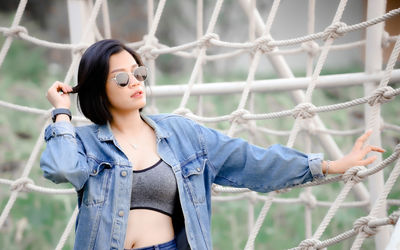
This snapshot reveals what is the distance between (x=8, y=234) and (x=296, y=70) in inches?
78.9

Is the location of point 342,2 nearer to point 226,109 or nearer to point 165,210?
point 165,210

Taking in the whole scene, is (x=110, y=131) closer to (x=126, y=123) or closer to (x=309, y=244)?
(x=126, y=123)

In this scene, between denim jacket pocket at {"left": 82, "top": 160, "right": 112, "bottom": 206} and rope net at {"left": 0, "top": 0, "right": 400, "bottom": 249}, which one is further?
rope net at {"left": 0, "top": 0, "right": 400, "bottom": 249}

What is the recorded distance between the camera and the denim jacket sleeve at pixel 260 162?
44.8 inches

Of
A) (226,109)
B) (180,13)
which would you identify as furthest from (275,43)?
(180,13)

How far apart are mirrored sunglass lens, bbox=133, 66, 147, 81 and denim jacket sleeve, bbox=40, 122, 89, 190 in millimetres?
149

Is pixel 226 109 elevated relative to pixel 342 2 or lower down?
elevated

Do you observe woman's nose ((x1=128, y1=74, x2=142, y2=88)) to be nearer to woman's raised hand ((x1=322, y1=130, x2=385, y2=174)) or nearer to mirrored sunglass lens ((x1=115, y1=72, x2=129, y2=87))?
mirrored sunglass lens ((x1=115, y1=72, x2=129, y2=87))

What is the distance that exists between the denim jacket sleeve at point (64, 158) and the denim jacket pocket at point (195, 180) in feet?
0.58

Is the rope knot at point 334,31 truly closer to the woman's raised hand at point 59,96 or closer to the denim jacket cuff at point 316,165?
the denim jacket cuff at point 316,165

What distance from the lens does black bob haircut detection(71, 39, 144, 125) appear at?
3.56 ft

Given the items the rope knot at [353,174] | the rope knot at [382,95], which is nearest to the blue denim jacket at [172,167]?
the rope knot at [353,174]

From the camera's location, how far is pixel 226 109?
13.1 ft

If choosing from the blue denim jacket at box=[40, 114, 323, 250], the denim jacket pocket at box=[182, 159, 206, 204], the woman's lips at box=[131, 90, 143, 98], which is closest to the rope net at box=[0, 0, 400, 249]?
the blue denim jacket at box=[40, 114, 323, 250]
